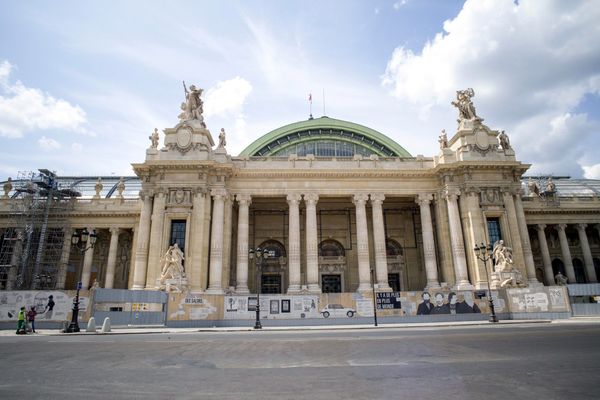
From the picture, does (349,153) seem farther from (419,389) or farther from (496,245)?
(419,389)

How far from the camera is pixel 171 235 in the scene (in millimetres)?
35375

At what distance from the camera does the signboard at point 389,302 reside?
94.6ft

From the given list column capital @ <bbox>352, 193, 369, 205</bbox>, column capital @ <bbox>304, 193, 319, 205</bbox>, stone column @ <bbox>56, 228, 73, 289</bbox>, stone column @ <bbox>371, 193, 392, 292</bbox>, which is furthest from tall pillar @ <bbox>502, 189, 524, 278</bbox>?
stone column @ <bbox>56, 228, 73, 289</bbox>

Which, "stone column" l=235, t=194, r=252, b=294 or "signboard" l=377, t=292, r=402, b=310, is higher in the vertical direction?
"stone column" l=235, t=194, r=252, b=294

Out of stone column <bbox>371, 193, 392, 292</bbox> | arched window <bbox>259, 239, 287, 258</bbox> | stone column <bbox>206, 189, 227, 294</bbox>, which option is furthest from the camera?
arched window <bbox>259, 239, 287, 258</bbox>

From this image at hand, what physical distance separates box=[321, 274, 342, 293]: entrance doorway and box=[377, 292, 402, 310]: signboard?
529 inches

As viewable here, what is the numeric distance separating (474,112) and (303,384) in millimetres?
40684

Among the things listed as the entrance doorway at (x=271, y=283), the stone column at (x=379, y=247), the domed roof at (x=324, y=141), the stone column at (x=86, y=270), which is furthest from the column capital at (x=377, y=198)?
the stone column at (x=86, y=270)

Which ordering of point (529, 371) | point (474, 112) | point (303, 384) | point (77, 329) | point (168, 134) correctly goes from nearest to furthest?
point (303, 384)
point (529, 371)
point (77, 329)
point (168, 134)
point (474, 112)

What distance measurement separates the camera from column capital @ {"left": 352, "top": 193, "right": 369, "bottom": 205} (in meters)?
37.8

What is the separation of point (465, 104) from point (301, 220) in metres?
22.3

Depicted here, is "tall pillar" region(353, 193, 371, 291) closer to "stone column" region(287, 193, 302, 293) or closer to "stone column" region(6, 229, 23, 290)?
"stone column" region(287, 193, 302, 293)

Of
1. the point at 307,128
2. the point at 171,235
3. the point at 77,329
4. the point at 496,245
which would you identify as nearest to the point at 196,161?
the point at 171,235

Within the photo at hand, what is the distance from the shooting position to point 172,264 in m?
32.2
